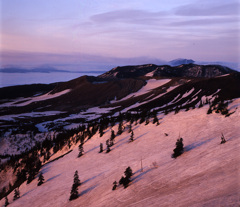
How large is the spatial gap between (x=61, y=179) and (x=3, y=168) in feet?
89.9

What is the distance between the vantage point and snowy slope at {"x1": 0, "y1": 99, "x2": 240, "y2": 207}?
287 inches

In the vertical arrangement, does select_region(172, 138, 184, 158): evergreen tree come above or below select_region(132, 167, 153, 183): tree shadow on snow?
above

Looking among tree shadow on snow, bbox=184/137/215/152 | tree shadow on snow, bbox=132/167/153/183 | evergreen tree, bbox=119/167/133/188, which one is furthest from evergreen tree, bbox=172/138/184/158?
evergreen tree, bbox=119/167/133/188

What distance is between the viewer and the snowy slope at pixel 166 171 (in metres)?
7.30

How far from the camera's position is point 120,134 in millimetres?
21812

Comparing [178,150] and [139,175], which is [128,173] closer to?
[139,175]

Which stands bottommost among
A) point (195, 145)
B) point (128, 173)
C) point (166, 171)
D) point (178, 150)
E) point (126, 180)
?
point (126, 180)

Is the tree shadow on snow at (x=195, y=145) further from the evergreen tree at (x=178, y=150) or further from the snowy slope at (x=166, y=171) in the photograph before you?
the evergreen tree at (x=178, y=150)

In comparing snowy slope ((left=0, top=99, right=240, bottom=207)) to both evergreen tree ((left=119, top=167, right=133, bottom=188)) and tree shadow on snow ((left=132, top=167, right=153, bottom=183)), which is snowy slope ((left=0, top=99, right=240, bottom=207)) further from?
evergreen tree ((left=119, top=167, right=133, bottom=188))

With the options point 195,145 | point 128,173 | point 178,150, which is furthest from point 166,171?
point 195,145

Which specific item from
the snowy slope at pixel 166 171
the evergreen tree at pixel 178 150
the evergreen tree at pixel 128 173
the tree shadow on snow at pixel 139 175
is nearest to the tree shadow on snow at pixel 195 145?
the snowy slope at pixel 166 171

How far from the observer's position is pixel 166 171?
32.6ft

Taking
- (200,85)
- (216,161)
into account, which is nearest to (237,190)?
(216,161)

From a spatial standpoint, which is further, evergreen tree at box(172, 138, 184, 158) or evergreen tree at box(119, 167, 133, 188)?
evergreen tree at box(172, 138, 184, 158)
